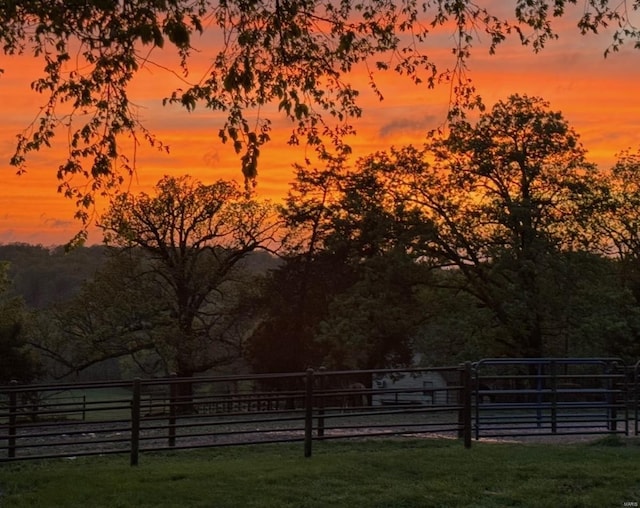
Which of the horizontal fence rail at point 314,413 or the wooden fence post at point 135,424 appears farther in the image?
the horizontal fence rail at point 314,413

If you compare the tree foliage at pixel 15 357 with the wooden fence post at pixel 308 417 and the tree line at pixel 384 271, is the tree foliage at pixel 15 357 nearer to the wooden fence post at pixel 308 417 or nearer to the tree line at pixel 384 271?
the tree line at pixel 384 271

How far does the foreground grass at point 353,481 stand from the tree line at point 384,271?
507 inches

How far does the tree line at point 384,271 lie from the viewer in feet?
88.8

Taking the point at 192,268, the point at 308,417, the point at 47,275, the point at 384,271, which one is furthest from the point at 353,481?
the point at 47,275

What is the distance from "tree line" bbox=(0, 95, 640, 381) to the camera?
27062mm

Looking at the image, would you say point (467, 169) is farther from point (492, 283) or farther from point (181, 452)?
point (181, 452)

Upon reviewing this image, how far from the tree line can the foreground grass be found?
1287cm

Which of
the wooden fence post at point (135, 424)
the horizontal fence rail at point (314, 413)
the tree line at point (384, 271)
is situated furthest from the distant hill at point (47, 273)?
the wooden fence post at point (135, 424)

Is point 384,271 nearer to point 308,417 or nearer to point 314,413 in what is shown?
point 314,413

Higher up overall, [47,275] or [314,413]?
[47,275]

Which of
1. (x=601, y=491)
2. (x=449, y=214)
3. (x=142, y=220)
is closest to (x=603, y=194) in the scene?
(x=449, y=214)

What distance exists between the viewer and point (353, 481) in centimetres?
862

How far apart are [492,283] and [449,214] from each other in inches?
118

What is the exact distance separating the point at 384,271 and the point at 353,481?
21429mm
